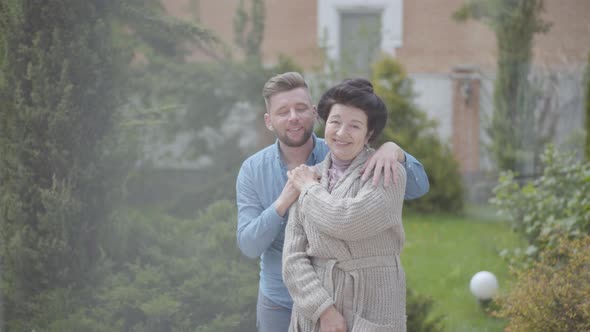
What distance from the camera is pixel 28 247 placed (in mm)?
3482

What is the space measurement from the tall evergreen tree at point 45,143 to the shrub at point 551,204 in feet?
9.04

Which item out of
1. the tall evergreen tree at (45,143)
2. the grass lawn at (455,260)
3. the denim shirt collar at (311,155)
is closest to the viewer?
the denim shirt collar at (311,155)

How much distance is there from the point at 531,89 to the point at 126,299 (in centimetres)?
785

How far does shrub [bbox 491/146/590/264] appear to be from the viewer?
14.6 feet

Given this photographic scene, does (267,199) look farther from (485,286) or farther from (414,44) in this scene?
(414,44)

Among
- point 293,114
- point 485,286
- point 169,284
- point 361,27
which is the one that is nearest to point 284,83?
point 293,114

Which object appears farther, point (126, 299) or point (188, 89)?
point (188, 89)

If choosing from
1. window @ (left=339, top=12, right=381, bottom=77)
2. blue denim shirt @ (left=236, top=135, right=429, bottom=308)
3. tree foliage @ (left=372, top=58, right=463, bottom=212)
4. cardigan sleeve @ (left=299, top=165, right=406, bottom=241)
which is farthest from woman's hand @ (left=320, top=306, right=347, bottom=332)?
window @ (left=339, top=12, right=381, bottom=77)

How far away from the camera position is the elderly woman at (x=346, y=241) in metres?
2.17

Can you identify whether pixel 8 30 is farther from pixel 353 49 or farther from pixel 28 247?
pixel 353 49

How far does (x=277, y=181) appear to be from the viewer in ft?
8.32

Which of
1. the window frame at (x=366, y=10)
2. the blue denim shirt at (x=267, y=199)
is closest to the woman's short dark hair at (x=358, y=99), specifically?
the blue denim shirt at (x=267, y=199)

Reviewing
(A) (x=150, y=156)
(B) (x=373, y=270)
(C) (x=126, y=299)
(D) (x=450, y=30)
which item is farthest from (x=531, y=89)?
(B) (x=373, y=270)

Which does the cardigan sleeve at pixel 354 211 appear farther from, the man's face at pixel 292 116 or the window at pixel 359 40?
the window at pixel 359 40
